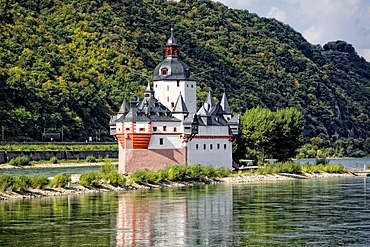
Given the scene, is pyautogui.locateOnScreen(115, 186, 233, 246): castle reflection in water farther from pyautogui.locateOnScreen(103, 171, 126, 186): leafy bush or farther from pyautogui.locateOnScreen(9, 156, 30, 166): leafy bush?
pyautogui.locateOnScreen(9, 156, 30, 166): leafy bush

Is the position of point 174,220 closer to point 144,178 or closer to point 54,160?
point 144,178

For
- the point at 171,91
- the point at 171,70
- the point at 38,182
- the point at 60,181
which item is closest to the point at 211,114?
the point at 171,91

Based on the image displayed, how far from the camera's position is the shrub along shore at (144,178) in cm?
6888

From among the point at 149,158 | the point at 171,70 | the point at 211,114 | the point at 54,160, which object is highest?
the point at 171,70

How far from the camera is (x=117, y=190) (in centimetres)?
7506

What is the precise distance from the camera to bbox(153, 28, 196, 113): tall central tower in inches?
3711

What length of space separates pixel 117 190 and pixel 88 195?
516cm

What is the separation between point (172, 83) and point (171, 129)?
6.69 m

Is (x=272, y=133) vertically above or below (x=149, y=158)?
above

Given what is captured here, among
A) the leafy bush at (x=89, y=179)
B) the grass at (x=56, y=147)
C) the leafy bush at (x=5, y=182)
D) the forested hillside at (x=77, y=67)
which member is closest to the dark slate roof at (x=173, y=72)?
the leafy bush at (x=89, y=179)

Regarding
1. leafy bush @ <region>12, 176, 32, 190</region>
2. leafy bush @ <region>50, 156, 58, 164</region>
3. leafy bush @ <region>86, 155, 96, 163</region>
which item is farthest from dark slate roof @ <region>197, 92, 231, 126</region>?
leafy bush @ <region>86, 155, 96, 163</region>

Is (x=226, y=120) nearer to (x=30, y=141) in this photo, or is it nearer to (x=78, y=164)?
(x=78, y=164)

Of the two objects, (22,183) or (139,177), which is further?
(139,177)

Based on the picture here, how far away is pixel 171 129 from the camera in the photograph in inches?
3521
